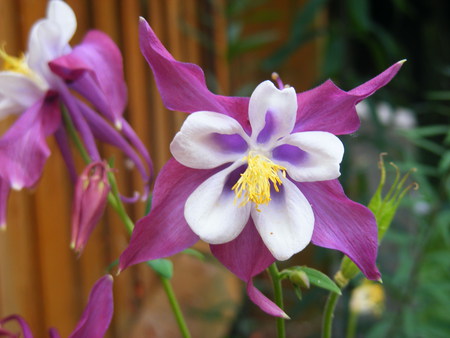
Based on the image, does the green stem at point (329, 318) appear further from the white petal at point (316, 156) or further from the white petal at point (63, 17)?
the white petal at point (63, 17)

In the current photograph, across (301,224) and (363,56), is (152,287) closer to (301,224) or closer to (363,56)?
(363,56)

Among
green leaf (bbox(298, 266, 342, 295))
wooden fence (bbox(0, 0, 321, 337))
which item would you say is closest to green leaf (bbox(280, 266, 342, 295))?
green leaf (bbox(298, 266, 342, 295))

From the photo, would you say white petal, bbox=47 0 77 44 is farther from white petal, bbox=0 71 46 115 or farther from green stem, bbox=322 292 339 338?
green stem, bbox=322 292 339 338

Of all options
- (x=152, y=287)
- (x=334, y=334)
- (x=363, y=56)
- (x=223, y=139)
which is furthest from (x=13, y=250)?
(x=363, y=56)

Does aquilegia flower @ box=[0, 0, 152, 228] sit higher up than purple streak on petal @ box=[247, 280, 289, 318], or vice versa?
aquilegia flower @ box=[0, 0, 152, 228]

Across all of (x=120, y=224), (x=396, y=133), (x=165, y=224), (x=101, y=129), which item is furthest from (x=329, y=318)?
(x=120, y=224)

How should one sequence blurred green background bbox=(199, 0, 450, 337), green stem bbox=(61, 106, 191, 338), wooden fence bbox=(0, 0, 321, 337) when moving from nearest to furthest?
green stem bbox=(61, 106, 191, 338), blurred green background bbox=(199, 0, 450, 337), wooden fence bbox=(0, 0, 321, 337)
